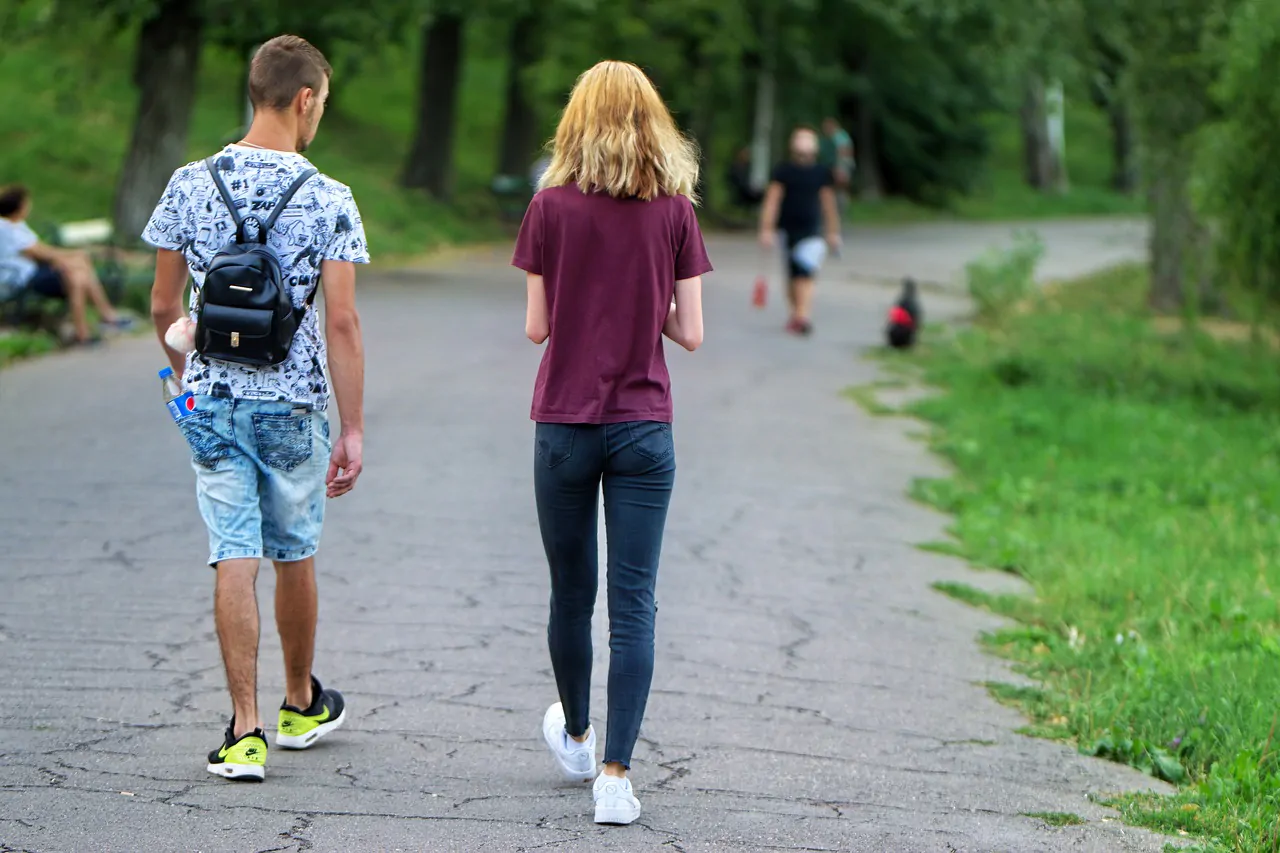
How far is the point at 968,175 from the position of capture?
151ft

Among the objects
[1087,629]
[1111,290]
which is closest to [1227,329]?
[1111,290]

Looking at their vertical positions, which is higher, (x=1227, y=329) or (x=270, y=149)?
(x=270, y=149)

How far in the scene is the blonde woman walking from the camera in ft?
14.2

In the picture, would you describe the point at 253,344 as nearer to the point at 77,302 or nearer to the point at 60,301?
the point at 77,302

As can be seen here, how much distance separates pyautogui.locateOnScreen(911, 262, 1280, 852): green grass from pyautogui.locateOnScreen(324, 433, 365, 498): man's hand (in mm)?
2323

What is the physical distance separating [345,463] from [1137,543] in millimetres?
5168

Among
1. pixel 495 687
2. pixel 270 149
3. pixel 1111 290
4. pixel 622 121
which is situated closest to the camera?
pixel 622 121

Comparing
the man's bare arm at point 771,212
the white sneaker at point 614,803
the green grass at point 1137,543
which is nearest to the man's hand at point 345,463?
the white sneaker at point 614,803

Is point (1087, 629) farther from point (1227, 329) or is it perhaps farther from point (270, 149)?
point (1227, 329)

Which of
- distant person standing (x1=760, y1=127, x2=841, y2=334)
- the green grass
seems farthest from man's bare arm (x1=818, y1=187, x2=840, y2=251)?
the green grass

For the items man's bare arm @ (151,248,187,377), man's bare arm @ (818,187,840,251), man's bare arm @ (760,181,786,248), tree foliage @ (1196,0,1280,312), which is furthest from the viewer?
man's bare arm @ (818,187,840,251)

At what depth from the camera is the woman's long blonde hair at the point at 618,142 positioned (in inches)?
168

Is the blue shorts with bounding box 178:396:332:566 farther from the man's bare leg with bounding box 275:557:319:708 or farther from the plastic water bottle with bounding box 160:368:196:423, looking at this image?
the man's bare leg with bounding box 275:557:319:708

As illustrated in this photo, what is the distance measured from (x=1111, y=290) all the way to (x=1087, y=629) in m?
17.8
